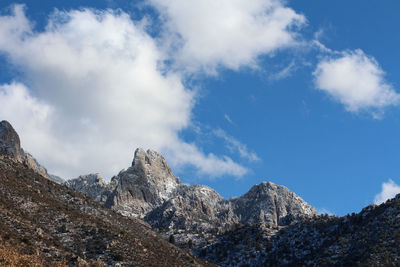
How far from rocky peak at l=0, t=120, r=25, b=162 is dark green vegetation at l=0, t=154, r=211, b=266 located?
99176 millimetres

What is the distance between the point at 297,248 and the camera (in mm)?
97625

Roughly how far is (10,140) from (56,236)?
466ft

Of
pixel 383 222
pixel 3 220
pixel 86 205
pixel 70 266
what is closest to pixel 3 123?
pixel 86 205

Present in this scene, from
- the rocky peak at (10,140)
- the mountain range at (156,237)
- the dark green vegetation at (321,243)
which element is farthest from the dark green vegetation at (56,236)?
the rocky peak at (10,140)

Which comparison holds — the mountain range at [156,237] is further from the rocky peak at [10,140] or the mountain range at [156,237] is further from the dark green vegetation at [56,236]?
the rocky peak at [10,140]

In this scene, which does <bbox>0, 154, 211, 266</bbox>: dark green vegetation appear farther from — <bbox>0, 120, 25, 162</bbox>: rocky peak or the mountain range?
<bbox>0, 120, 25, 162</bbox>: rocky peak

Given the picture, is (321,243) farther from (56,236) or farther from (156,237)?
(56,236)

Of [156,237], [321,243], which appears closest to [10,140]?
[156,237]

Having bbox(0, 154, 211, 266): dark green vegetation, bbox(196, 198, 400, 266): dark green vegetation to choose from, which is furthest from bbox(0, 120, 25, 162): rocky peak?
bbox(196, 198, 400, 266): dark green vegetation

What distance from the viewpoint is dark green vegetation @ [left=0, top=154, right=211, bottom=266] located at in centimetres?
5068

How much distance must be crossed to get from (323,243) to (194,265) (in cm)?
3746

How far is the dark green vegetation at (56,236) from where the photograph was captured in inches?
1995

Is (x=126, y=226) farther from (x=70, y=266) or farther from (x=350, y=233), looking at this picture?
(x=350, y=233)

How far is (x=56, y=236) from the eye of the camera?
60.8 m
